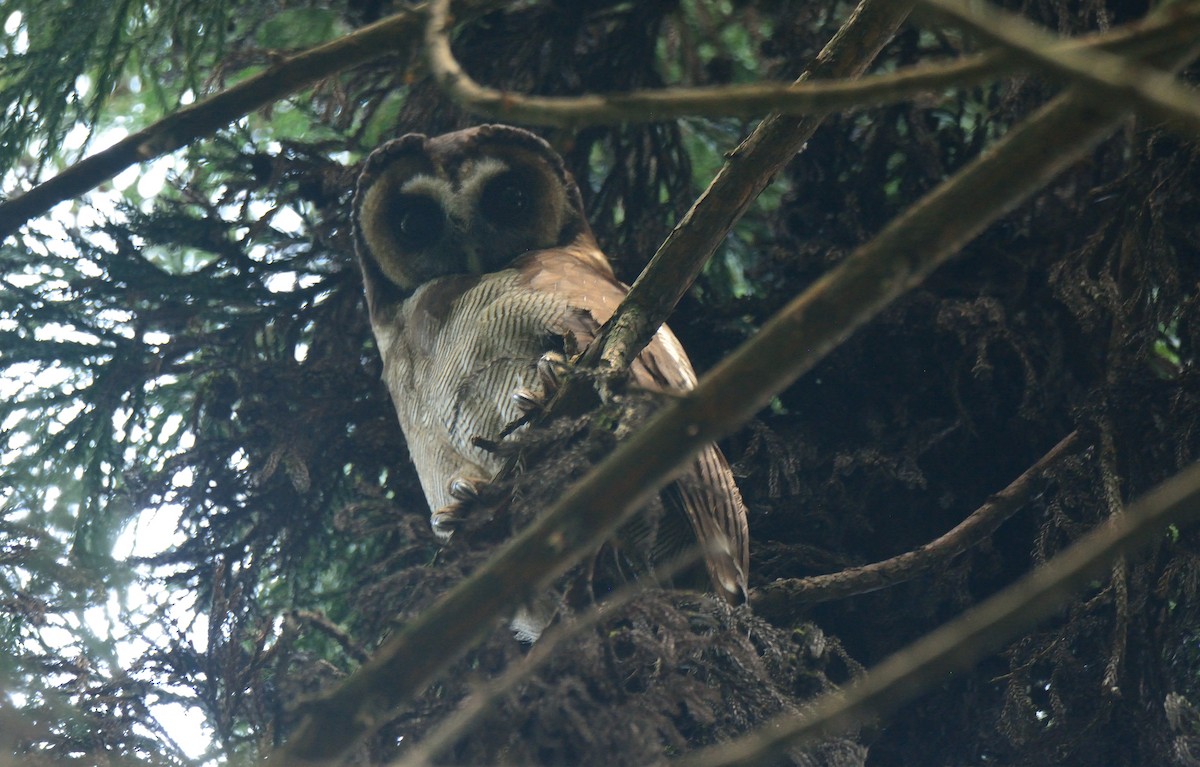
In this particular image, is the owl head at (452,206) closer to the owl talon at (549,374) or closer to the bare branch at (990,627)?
the owl talon at (549,374)

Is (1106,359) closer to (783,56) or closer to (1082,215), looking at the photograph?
(1082,215)

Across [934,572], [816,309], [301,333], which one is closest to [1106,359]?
[934,572]

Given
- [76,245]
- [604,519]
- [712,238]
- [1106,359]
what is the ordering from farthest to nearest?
[76,245] < [1106,359] < [712,238] < [604,519]

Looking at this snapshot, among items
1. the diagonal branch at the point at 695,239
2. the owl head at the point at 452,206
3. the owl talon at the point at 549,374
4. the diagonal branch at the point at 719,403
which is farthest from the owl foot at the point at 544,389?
the diagonal branch at the point at 719,403

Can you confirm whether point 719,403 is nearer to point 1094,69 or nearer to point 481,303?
point 1094,69

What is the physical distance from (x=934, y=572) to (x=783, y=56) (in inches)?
66.2

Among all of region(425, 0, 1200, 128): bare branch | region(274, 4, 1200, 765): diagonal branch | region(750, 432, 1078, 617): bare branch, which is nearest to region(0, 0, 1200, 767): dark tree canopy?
region(750, 432, 1078, 617): bare branch

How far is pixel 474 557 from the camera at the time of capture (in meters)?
2.15

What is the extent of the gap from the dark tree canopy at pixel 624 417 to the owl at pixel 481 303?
22 cm

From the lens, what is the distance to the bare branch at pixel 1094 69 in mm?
992

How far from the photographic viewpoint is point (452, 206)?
3.56m

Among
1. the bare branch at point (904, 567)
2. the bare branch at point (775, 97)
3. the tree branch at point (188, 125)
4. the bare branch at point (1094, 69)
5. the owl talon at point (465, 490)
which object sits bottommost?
the bare branch at point (1094, 69)

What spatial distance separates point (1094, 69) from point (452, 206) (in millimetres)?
2692

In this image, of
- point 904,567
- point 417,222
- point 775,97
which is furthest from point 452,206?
point 775,97
